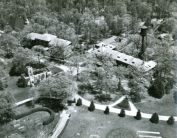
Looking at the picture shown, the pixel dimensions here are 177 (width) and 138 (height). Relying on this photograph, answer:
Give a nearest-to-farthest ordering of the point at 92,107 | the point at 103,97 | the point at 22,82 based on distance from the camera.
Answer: the point at 92,107, the point at 103,97, the point at 22,82

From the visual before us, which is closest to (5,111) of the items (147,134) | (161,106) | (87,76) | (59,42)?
(87,76)

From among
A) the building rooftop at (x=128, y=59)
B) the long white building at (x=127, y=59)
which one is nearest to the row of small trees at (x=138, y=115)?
the long white building at (x=127, y=59)

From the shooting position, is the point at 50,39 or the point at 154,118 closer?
the point at 154,118

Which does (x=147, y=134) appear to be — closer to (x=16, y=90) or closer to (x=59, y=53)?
(x=16, y=90)

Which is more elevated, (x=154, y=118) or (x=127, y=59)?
(x=127, y=59)

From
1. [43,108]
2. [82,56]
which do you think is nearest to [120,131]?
[43,108]

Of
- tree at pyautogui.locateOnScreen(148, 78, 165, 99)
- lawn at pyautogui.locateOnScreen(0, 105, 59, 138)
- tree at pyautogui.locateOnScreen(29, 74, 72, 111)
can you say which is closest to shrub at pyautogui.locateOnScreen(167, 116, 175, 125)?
tree at pyautogui.locateOnScreen(148, 78, 165, 99)

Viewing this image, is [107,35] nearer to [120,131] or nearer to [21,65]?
[21,65]

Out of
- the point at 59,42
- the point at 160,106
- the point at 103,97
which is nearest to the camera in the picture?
the point at 160,106
